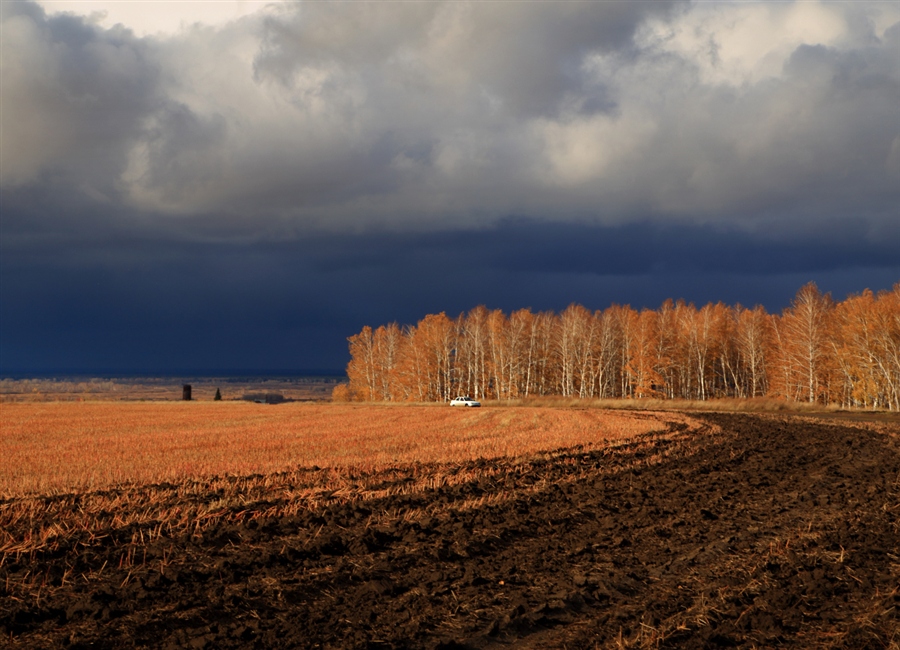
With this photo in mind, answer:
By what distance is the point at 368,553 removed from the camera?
1053 centimetres

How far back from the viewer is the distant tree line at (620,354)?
79.9 metres

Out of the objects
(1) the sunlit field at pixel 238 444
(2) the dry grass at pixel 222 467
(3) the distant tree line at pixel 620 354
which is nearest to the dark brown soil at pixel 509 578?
(2) the dry grass at pixel 222 467

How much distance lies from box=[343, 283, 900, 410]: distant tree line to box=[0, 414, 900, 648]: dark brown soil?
228 ft

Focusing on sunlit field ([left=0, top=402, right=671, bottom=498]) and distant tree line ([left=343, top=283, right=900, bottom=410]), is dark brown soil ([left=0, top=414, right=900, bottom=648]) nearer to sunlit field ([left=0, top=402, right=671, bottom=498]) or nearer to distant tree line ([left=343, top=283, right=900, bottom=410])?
sunlit field ([left=0, top=402, right=671, bottom=498])

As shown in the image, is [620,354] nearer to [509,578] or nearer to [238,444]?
[238,444]

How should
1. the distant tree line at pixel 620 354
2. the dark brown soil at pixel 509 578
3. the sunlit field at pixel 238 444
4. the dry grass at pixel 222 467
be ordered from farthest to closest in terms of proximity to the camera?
1. the distant tree line at pixel 620 354
2. the sunlit field at pixel 238 444
3. the dry grass at pixel 222 467
4. the dark brown soil at pixel 509 578

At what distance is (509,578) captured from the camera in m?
9.34

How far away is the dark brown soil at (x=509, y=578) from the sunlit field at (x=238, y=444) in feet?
24.9

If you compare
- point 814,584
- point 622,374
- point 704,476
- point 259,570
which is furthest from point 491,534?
point 622,374

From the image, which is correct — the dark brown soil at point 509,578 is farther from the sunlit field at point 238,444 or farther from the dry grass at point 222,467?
the sunlit field at point 238,444

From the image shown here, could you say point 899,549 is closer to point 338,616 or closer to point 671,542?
point 671,542

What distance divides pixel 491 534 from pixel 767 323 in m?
99.2

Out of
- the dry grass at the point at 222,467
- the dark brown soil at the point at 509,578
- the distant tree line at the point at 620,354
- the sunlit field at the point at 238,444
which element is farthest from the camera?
the distant tree line at the point at 620,354

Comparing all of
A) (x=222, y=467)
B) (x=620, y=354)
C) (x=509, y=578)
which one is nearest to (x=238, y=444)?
(x=222, y=467)
